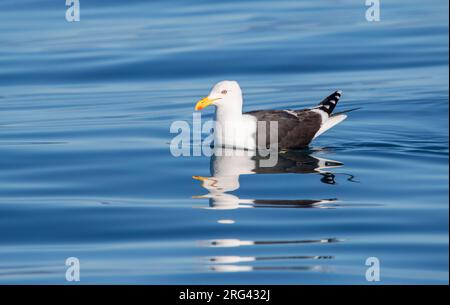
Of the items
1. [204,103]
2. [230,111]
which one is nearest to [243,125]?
[230,111]

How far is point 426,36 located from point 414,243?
45.7ft

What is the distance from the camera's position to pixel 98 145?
1462 centimetres

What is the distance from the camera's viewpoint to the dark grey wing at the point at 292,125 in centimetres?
1398

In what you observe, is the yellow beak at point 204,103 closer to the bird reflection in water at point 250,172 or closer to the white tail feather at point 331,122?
the bird reflection in water at point 250,172

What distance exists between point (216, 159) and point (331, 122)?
6.59 feet

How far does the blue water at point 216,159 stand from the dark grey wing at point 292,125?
198mm

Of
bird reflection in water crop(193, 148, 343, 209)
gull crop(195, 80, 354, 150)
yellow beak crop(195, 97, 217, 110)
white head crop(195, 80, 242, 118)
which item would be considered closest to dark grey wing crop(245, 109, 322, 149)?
gull crop(195, 80, 354, 150)

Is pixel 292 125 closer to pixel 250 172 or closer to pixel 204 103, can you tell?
pixel 204 103

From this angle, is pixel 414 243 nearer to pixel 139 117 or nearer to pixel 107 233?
pixel 107 233

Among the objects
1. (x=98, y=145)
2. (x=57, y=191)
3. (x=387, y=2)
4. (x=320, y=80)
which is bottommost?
(x=57, y=191)

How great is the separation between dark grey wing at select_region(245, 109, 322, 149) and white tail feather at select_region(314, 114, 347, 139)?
0.08 m

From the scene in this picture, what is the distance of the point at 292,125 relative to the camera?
14102mm

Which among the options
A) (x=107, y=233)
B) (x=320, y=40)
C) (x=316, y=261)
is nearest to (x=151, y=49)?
(x=320, y=40)

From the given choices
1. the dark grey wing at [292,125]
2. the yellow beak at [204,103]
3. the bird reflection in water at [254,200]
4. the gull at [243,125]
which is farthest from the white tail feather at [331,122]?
the yellow beak at [204,103]
